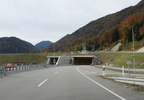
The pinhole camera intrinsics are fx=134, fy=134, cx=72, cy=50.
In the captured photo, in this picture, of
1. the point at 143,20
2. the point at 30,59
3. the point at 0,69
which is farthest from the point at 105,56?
the point at 0,69

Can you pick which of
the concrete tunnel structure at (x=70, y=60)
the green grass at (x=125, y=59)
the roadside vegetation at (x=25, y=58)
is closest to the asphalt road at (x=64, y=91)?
the green grass at (x=125, y=59)

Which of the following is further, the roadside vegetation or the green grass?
the roadside vegetation

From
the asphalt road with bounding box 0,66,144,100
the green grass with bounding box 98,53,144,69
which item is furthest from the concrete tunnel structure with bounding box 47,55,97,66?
the asphalt road with bounding box 0,66,144,100

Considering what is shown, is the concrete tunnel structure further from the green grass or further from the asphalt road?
the asphalt road

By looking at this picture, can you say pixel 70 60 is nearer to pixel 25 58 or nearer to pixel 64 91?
pixel 25 58

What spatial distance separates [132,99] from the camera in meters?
5.43

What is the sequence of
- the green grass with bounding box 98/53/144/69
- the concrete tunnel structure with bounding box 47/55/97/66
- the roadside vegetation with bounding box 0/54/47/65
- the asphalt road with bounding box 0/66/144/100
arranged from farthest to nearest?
1. the roadside vegetation with bounding box 0/54/47/65
2. the concrete tunnel structure with bounding box 47/55/97/66
3. the green grass with bounding box 98/53/144/69
4. the asphalt road with bounding box 0/66/144/100

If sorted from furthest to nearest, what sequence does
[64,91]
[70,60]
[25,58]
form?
[25,58], [70,60], [64,91]

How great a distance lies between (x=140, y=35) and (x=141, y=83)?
7904cm

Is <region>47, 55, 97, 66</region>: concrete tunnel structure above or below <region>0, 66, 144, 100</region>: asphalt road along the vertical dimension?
below

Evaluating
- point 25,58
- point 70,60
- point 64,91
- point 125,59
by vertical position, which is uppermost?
point 64,91

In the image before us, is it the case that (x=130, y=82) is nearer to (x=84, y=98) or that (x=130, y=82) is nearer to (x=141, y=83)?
(x=141, y=83)

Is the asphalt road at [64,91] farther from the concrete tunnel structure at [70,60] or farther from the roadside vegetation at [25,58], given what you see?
the roadside vegetation at [25,58]

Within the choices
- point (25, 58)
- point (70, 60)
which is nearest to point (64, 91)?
point (70, 60)
